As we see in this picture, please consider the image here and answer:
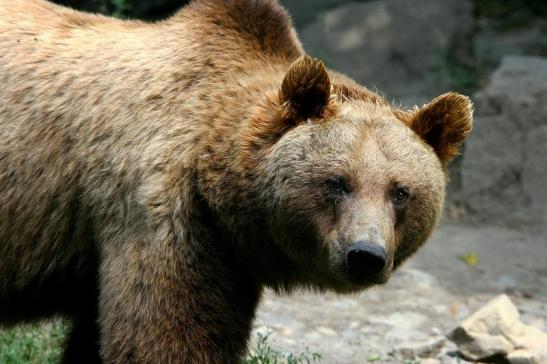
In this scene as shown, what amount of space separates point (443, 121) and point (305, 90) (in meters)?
0.79

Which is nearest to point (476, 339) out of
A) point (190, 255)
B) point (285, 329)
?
point (285, 329)

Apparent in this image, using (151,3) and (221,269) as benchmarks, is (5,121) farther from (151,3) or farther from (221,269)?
(151,3)

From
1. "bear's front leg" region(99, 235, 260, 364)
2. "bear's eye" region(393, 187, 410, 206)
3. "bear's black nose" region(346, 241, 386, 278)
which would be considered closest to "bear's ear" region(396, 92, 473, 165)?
"bear's eye" region(393, 187, 410, 206)

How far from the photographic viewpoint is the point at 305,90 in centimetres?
510

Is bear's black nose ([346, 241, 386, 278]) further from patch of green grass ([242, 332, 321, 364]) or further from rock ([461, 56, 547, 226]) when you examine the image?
rock ([461, 56, 547, 226])

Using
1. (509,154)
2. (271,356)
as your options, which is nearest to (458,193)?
(509,154)

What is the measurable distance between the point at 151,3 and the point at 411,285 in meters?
6.44

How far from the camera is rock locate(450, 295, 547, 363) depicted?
696cm

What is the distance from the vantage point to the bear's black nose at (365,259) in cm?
464

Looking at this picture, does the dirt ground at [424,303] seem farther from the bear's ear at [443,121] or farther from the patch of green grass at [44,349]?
the bear's ear at [443,121]

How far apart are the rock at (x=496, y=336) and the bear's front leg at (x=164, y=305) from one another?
258cm

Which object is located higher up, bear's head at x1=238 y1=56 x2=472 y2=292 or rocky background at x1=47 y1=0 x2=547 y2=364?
bear's head at x1=238 y1=56 x2=472 y2=292

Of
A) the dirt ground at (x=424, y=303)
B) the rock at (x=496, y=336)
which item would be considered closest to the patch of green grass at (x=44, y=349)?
the dirt ground at (x=424, y=303)

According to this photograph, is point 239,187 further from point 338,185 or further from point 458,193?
point 458,193
